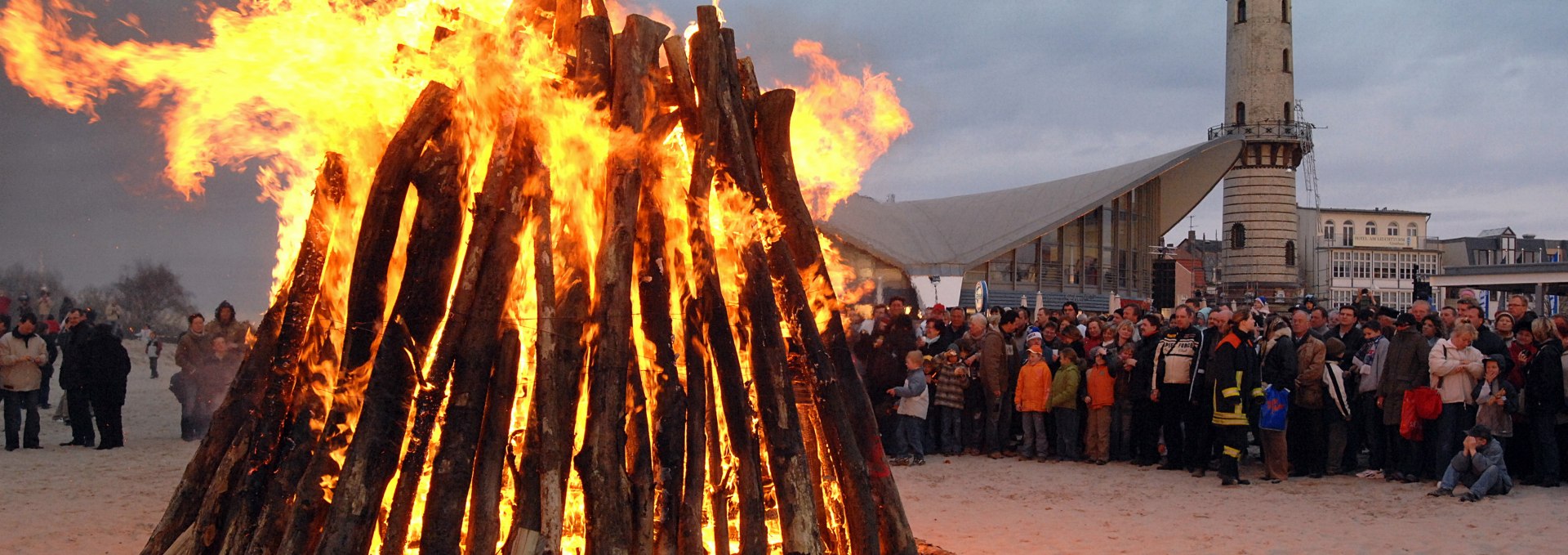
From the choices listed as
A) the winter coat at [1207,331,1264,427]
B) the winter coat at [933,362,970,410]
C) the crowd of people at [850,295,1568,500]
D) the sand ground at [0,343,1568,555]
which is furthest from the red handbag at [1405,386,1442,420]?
the winter coat at [933,362,970,410]

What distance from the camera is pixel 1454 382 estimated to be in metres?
9.50

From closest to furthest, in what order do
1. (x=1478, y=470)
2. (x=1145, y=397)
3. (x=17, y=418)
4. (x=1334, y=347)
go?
1. (x=1478, y=470)
2. (x=1334, y=347)
3. (x=1145, y=397)
4. (x=17, y=418)

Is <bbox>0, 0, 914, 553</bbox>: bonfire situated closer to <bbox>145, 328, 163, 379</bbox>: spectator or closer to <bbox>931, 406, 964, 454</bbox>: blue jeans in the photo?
<bbox>931, 406, 964, 454</bbox>: blue jeans

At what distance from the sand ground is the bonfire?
2.40 meters

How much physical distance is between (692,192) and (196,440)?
34.8ft

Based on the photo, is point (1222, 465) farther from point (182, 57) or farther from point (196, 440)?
point (196, 440)

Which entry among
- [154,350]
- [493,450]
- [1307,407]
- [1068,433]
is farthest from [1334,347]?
[154,350]

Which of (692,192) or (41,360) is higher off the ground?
(692,192)

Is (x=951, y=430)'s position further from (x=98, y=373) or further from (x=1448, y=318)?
(x=98, y=373)

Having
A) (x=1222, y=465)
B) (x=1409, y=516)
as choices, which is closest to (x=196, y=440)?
(x=1222, y=465)

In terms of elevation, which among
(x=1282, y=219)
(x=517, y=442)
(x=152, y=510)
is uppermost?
(x=1282, y=219)

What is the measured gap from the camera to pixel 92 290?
17.6 metres

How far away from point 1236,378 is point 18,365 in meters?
12.3

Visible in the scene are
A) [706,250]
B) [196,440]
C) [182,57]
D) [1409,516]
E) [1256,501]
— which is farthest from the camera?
[196,440]
